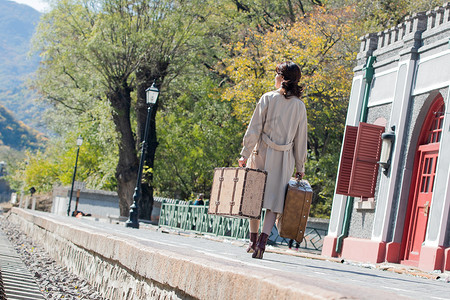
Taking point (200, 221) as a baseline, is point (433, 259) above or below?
above

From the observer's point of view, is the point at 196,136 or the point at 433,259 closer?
the point at 433,259

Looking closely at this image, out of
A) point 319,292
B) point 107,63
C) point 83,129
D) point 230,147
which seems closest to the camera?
point 319,292

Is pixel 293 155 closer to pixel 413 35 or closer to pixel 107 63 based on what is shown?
pixel 413 35

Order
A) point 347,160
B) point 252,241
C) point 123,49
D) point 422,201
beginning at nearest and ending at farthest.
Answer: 1. point 252,241
2. point 422,201
3. point 347,160
4. point 123,49

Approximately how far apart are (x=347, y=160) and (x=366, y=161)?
45.2 inches

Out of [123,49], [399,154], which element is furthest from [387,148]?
[123,49]

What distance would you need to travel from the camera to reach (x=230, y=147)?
35875mm

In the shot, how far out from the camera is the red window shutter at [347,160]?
57.5ft

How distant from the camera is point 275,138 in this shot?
7.66 meters

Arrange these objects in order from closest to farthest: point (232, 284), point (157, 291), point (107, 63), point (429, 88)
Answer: point (232, 284) < point (157, 291) < point (429, 88) < point (107, 63)

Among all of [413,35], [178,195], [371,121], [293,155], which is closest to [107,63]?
[178,195]

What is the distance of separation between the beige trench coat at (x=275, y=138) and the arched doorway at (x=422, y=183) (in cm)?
717

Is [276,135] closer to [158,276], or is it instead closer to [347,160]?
[158,276]

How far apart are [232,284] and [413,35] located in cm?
1239
